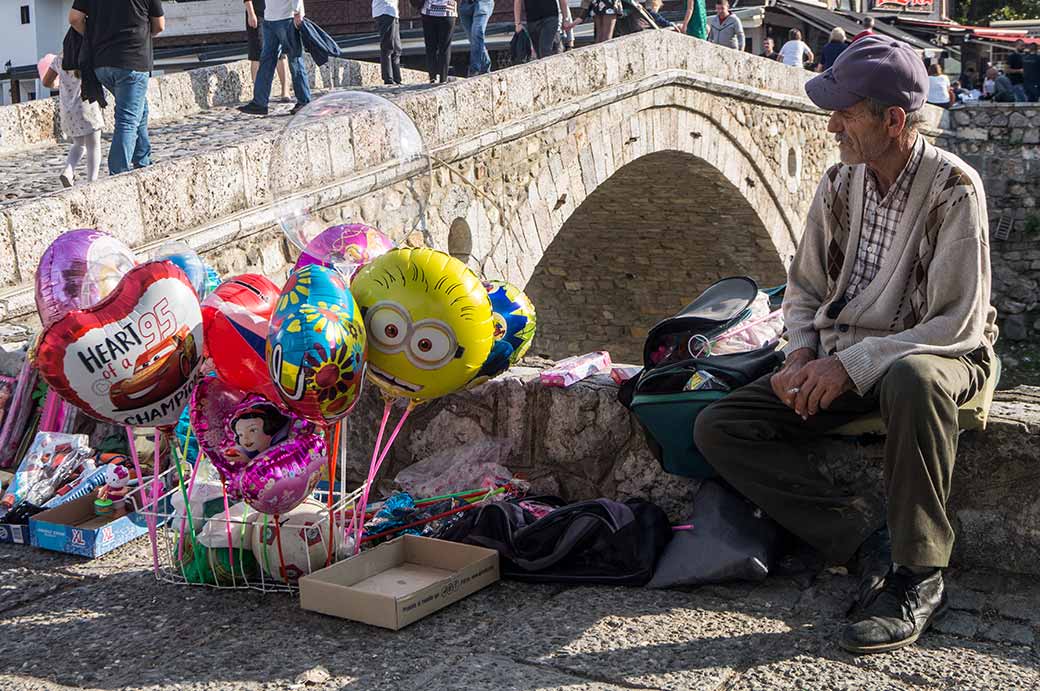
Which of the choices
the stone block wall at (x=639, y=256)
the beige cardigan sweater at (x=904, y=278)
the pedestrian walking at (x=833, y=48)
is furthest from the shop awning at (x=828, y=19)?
the beige cardigan sweater at (x=904, y=278)

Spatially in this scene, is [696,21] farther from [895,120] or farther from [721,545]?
[721,545]

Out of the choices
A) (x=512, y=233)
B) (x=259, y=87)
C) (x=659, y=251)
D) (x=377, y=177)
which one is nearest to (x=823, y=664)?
(x=377, y=177)

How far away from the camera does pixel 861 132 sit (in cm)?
304

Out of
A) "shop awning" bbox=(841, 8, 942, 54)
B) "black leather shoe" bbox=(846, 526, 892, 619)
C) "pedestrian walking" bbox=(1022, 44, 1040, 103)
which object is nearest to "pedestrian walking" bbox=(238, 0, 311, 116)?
"black leather shoe" bbox=(846, 526, 892, 619)

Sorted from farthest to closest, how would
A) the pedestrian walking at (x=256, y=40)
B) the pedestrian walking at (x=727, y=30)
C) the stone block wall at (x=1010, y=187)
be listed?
the stone block wall at (x=1010, y=187) < the pedestrian walking at (x=727, y=30) < the pedestrian walking at (x=256, y=40)

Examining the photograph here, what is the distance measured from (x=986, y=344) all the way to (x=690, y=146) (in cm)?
869

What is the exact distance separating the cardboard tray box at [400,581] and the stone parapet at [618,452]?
0.58 m

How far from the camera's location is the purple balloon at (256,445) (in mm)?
2986

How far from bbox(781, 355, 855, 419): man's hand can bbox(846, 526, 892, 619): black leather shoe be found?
13.6 inches

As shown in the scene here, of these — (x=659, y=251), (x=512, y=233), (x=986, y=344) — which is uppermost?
(x=986, y=344)

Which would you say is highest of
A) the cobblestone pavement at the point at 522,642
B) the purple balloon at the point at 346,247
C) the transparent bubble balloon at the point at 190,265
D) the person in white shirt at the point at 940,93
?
the purple balloon at the point at 346,247

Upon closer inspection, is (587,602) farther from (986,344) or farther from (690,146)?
(690,146)

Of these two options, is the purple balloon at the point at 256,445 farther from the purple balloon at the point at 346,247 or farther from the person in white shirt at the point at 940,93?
the person in white shirt at the point at 940,93

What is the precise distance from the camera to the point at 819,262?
3.25 meters
